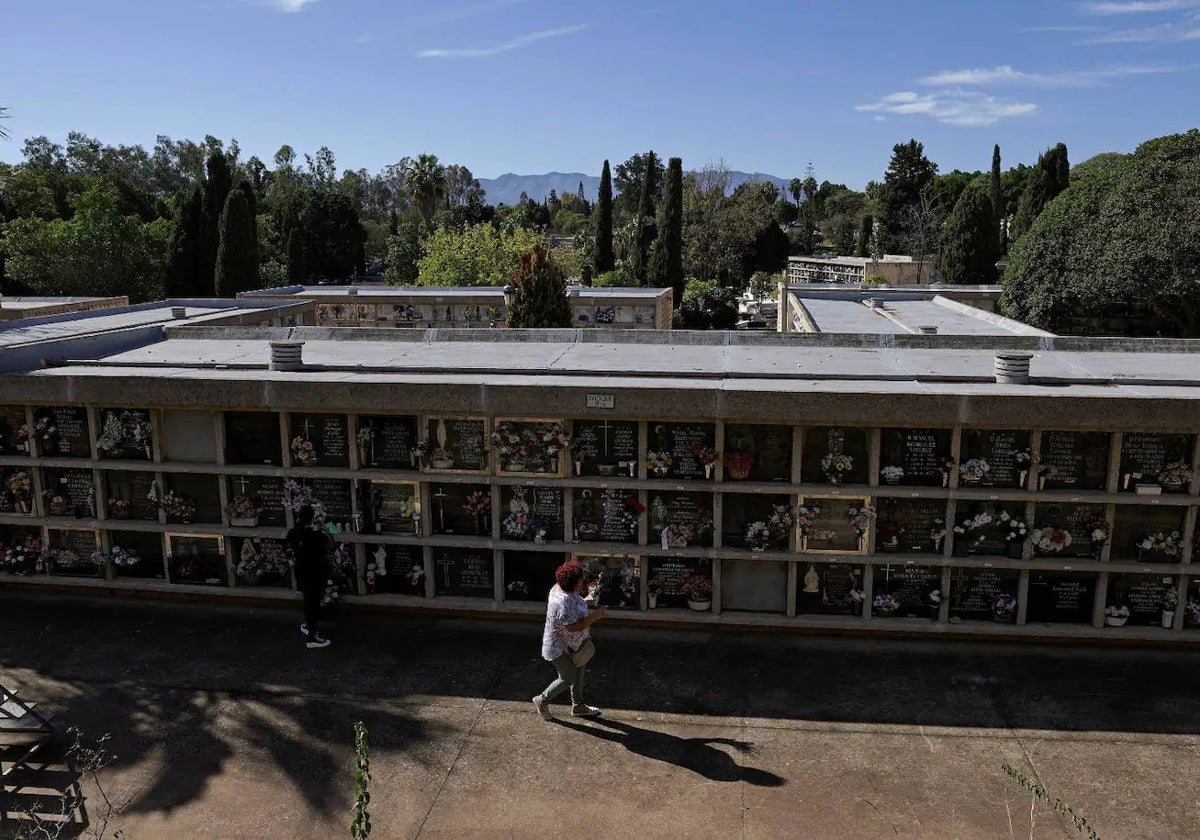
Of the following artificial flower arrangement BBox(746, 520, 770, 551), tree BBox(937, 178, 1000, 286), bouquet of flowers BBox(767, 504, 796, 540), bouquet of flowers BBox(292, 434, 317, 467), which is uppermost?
tree BBox(937, 178, 1000, 286)

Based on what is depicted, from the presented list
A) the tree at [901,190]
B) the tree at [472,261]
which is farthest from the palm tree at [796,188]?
the tree at [472,261]

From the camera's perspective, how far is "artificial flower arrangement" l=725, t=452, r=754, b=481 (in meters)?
7.95

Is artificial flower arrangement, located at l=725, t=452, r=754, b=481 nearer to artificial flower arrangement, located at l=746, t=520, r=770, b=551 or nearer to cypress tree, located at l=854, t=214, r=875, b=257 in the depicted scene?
artificial flower arrangement, located at l=746, t=520, r=770, b=551

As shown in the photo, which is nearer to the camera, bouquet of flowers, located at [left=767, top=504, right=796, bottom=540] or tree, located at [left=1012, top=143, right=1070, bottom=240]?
bouquet of flowers, located at [left=767, top=504, right=796, bottom=540]

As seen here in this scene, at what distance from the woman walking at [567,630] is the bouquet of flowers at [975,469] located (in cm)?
341

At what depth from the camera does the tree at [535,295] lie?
21766 millimetres

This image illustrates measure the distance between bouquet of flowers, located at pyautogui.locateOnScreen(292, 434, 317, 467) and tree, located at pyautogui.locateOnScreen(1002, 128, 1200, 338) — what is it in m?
25.5

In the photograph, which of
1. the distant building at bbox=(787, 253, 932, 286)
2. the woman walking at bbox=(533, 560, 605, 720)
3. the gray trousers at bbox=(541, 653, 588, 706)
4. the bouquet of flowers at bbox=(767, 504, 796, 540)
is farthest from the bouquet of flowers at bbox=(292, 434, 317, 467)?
the distant building at bbox=(787, 253, 932, 286)

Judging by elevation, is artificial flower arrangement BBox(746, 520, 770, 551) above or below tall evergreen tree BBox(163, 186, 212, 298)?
below

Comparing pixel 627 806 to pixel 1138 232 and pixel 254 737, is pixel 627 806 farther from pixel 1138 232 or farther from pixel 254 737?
pixel 1138 232

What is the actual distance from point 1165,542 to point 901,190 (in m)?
71.9

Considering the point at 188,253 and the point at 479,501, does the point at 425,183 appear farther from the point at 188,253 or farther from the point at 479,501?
the point at 479,501

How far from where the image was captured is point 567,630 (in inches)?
261

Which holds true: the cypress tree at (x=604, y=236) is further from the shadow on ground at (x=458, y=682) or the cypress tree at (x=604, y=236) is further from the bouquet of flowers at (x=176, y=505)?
the shadow on ground at (x=458, y=682)
